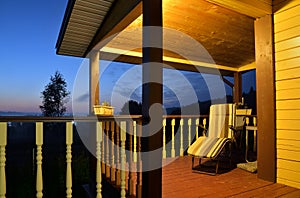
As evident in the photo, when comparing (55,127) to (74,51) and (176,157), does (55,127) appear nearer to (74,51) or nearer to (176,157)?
(74,51)

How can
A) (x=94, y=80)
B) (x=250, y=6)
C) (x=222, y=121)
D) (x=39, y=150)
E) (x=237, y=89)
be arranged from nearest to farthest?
1. (x=39, y=150)
2. (x=250, y=6)
3. (x=94, y=80)
4. (x=222, y=121)
5. (x=237, y=89)

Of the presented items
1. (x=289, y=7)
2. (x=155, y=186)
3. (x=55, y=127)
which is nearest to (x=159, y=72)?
(x=155, y=186)

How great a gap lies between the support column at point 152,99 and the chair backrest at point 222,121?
2.36 meters

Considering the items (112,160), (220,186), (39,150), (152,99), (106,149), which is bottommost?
(220,186)

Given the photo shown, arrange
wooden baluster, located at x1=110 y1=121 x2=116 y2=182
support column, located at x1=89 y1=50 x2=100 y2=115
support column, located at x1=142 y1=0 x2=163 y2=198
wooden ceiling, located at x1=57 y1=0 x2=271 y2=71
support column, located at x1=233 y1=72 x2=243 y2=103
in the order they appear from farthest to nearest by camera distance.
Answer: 1. support column, located at x1=233 y1=72 x2=243 y2=103
2. support column, located at x1=89 y1=50 x2=100 y2=115
3. wooden ceiling, located at x1=57 y1=0 x2=271 y2=71
4. wooden baluster, located at x1=110 y1=121 x2=116 y2=182
5. support column, located at x1=142 y1=0 x2=163 y2=198

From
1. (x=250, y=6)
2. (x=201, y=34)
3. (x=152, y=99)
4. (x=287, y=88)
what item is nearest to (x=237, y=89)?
(x=201, y=34)

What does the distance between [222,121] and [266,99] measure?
1180 millimetres

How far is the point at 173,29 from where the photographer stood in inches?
152

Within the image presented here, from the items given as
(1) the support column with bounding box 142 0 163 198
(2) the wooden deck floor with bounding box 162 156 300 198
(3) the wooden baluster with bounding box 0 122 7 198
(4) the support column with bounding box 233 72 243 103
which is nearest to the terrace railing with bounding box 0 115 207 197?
(3) the wooden baluster with bounding box 0 122 7 198

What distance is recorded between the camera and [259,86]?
3.18 m

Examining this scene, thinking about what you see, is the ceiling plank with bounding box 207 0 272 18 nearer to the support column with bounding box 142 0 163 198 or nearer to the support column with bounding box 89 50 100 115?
the support column with bounding box 142 0 163 198

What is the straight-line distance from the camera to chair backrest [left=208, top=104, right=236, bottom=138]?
4098mm

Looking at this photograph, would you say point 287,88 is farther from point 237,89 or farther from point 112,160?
point 237,89

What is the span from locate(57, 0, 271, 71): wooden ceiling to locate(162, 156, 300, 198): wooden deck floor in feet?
7.62
